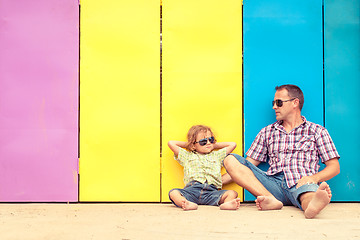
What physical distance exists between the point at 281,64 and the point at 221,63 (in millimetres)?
627

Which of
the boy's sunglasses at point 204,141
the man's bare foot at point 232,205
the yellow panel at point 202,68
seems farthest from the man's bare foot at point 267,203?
the boy's sunglasses at point 204,141

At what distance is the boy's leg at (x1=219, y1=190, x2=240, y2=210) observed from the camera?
3.60 meters

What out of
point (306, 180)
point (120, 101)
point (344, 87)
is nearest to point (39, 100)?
point (120, 101)

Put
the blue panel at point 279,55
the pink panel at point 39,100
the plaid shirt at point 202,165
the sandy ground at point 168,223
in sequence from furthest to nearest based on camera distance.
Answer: the blue panel at point 279,55 → the pink panel at point 39,100 → the plaid shirt at point 202,165 → the sandy ground at point 168,223

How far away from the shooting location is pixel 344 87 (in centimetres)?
429

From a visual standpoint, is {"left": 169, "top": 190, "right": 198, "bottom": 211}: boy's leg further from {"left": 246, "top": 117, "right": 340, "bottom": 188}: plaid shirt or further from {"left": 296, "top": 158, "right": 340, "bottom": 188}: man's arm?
{"left": 296, "top": 158, "right": 340, "bottom": 188}: man's arm

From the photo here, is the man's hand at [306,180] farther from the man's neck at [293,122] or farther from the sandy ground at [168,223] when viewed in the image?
the man's neck at [293,122]

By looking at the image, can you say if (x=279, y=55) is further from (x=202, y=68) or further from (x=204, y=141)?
(x=204, y=141)

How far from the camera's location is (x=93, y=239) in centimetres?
246

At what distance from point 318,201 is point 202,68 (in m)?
1.82

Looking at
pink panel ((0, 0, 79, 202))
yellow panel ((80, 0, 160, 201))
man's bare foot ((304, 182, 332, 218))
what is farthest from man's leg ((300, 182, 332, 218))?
pink panel ((0, 0, 79, 202))

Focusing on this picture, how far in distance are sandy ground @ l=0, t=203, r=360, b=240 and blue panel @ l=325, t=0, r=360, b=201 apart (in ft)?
1.53

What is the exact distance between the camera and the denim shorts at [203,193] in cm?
393

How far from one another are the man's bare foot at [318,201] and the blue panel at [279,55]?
1208 millimetres
